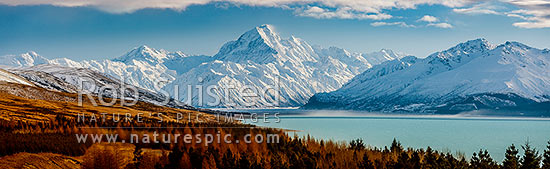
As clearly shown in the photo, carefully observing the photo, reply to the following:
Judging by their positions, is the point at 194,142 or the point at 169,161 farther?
the point at 194,142

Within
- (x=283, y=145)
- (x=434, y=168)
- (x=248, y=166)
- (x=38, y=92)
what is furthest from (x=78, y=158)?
(x=38, y=92)

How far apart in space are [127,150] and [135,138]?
7.04 meters

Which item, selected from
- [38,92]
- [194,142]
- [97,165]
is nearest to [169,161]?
[97,165]

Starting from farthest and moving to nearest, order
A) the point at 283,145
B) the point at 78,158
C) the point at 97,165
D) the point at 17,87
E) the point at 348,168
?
the point at 17,87 < the point at 283,145 < the point at 348,168 < the point at 78,158 < the point at 97,165

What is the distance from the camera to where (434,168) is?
26.1 metres

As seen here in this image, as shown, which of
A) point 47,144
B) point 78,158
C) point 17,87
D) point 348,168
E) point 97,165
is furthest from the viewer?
point 17,87

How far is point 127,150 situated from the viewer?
22359 millimetres

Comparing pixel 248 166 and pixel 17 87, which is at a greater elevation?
pixel 17 87

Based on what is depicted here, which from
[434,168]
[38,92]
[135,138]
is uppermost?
[38,92]

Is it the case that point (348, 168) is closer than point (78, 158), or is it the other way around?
point (78, 158)

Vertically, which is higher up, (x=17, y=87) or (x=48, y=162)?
(x=17, y=87)

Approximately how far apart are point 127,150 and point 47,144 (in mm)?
3376

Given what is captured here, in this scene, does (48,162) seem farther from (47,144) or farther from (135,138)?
(135,138)

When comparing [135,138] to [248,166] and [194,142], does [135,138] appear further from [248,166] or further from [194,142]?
[248,166]
